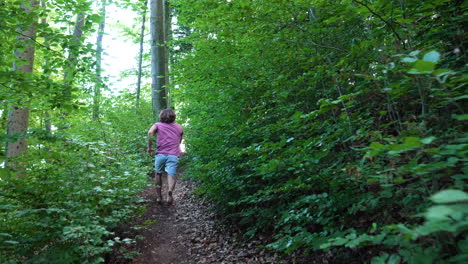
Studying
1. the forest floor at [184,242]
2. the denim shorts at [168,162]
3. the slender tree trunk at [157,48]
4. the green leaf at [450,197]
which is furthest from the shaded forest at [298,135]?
the slender tree trunk at [157,48]

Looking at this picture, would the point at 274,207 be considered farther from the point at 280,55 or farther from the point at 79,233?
the point at 79,233

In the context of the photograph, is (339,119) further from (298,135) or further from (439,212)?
(439,212)

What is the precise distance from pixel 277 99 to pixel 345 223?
6.30ft

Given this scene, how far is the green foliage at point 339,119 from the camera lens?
1613 mm

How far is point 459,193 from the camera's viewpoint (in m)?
0.94

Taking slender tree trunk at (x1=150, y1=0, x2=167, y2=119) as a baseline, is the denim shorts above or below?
below

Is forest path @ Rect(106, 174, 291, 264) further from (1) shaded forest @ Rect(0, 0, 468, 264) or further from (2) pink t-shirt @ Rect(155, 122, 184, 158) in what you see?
(2) pink t-shirt @ Rect(155, 122, 184, 158)

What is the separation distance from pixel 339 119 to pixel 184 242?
3817 mm

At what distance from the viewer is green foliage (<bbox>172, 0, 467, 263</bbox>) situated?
1.61 m

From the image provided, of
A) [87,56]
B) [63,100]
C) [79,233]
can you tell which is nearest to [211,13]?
[87,56]

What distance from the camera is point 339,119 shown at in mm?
3207

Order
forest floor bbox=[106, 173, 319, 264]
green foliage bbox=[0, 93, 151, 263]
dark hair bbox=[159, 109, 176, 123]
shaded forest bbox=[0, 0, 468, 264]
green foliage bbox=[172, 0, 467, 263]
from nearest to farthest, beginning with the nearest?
green foliage bbox=[172, 0, 467, 263] < shaded forest bbox=[0, 0, 468, 264] < green foliage bbox=[0, 93, 151, 263] < forest floor bbox=[106, 173, 319, 264] < dark hair bbox=[159, 109, 176, 123]

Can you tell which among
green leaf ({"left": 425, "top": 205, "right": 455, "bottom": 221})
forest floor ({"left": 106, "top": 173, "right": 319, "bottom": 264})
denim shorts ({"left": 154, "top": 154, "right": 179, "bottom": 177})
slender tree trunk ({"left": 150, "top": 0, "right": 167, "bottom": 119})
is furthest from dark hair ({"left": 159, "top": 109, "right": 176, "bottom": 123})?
green leaf ({"left": 425, "top": 205, "right": 455, "bottom": 221})

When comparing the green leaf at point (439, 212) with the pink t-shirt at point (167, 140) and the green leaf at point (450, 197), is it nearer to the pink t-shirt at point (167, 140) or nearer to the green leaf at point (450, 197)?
the green leaf at point (450, 197)
